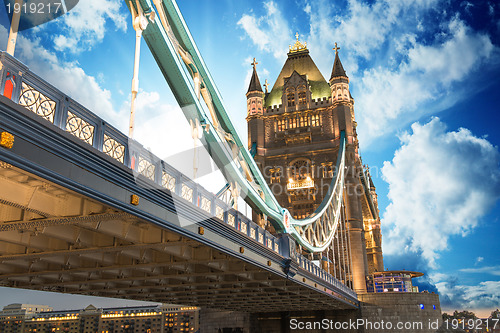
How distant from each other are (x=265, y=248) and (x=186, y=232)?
23.2 feet

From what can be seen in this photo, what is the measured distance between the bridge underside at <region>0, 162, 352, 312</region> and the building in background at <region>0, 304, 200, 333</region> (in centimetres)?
12690

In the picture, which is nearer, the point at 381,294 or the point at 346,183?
the point at 381,294

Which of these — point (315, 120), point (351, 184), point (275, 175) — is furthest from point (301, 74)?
point (351, 184)

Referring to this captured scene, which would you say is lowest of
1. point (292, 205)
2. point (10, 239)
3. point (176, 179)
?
point (10, 239)

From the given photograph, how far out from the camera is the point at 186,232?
12914 millimetres

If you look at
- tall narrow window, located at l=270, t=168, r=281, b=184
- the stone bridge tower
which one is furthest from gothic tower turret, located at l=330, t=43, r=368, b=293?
tall narrow window, located at l=270, t=168, r=281, b=184

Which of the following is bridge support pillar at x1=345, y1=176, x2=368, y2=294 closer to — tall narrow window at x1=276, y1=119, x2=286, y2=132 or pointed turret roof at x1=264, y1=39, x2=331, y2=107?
tall narrow window at x1=276, y1=119, x2=286, y2=132

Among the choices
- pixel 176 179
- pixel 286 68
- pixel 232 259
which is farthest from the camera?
pixel 286 68

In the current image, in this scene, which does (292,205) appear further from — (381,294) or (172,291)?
(172,291)

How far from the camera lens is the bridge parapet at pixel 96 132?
285 inches

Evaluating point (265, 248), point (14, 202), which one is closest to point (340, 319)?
point (265, 248)

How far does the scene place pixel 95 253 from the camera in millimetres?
16531

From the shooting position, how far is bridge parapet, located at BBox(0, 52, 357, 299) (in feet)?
23.8

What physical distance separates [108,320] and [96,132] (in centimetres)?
17543
